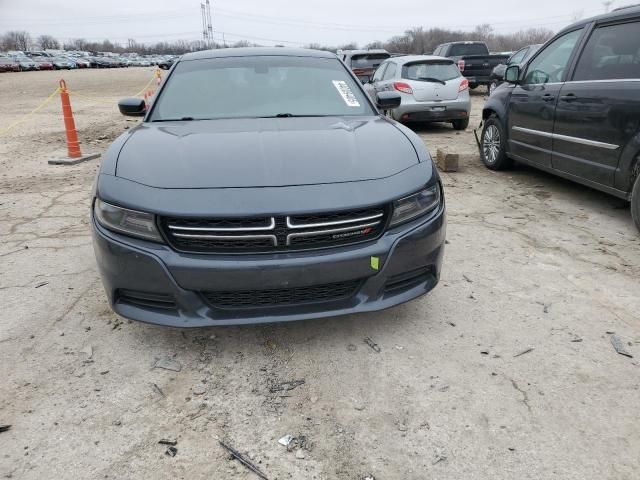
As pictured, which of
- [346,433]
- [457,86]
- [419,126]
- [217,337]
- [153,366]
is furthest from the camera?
[419,126]

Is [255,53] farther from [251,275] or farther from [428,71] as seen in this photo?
[428,71]

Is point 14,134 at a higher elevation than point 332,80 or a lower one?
lower

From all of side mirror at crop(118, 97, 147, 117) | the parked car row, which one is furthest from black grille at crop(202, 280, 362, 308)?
the parked car row

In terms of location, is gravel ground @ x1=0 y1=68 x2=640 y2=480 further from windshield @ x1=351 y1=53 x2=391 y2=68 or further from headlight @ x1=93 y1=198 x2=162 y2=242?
windshield @ x1=351 y1=53 x2=391 y2=68

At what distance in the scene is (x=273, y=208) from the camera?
241 centimetres

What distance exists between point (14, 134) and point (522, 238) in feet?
35.1

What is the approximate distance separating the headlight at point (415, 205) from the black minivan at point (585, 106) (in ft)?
8.31

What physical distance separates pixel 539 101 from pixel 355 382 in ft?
14.7

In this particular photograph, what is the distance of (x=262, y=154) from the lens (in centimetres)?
278

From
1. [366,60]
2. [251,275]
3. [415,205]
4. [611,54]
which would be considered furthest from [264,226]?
[366,60]

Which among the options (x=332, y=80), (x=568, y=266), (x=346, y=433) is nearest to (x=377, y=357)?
(x=346, y=433)

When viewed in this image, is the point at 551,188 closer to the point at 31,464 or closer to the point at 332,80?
the point at 332,80

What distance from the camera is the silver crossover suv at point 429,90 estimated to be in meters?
10.2

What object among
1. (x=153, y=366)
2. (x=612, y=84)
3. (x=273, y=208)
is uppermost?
(x=612, y=84)
